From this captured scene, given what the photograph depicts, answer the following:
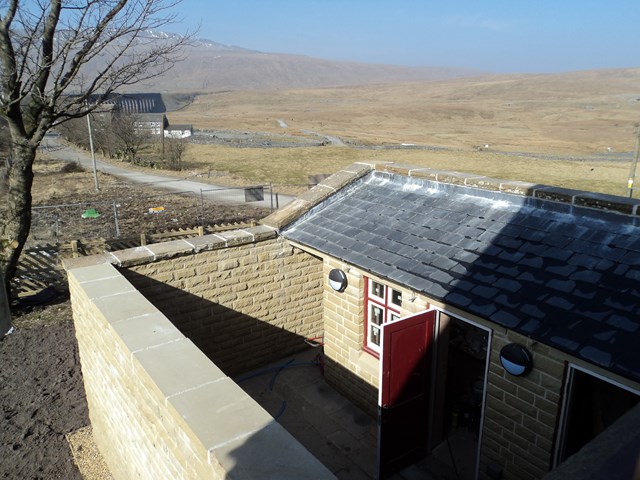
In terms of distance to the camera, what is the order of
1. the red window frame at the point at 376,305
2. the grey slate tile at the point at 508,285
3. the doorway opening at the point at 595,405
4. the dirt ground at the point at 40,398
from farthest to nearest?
the red window frame at the point at 376,305, the dirt ground at the point at 40,398, the doorway opening at the point at 595,405, the grey slate tile at the point at 508,285

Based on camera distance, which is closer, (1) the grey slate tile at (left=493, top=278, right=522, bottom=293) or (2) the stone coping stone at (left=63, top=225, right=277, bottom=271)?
(1) the grey slate tile at (left=493, top=278, right=522, bottom=293)

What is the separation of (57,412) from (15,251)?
16.6 ft

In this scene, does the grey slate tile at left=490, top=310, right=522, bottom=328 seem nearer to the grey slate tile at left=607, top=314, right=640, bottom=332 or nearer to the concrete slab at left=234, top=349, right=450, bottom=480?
the grey slate tile at left=607, top=314, right=640, bottom=332

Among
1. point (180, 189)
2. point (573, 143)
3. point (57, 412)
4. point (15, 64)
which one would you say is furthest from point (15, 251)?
point (573, 143)

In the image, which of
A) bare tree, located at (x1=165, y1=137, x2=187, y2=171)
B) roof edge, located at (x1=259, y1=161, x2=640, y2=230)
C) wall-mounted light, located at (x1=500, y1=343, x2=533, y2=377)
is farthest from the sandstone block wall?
bare tree, located at (x1=165, y1=137, x2=187, y2=171)

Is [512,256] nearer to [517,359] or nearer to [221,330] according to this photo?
[517,359]

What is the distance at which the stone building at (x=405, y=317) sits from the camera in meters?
4.51

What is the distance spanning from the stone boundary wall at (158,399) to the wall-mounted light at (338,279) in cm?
206

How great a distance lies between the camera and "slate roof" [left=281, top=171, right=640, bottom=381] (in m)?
4.64

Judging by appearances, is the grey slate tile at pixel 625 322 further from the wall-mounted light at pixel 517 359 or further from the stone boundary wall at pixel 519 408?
the wall-mounted light at pixel 517 359

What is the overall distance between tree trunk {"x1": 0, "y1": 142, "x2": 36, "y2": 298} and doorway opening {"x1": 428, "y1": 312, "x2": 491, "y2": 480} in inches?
375

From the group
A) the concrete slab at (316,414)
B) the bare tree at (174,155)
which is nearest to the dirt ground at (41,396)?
the concrete slab at (316,414)

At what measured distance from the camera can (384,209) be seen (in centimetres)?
796

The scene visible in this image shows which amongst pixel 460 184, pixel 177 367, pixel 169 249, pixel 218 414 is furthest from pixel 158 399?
pixel 460 184
